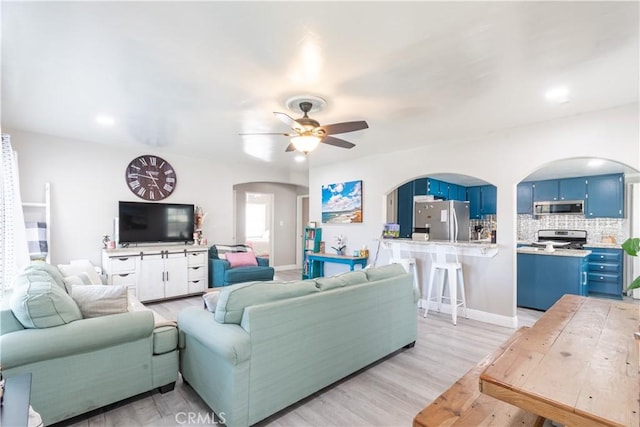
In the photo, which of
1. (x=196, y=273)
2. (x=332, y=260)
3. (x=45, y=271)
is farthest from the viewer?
(x=332, y=260)

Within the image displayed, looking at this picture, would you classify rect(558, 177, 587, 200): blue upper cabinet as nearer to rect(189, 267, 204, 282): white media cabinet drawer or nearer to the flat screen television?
rect(189, 267, 204, 282): white media cabinet drawer

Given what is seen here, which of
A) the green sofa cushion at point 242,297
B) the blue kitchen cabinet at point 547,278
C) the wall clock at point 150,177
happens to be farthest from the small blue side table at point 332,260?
the green sofa cushion at point 242,297

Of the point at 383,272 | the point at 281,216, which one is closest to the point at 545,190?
the point at 383,272

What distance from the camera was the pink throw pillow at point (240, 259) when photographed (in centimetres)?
541

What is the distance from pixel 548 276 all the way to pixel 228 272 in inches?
190

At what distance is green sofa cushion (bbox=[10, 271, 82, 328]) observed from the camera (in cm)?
187

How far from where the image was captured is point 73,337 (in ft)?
6.27

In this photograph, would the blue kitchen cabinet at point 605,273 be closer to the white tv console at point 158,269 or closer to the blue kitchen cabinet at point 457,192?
the blue kitchen cabinet at point 457,192

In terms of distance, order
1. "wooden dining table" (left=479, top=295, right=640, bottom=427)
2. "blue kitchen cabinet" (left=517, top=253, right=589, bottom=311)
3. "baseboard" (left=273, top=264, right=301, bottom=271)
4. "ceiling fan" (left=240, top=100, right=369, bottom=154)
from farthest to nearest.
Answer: "baseboard" (left=273, top=264, right=301, bottom=271) < "blue kitchen cabinet" (left=517, top=253, right=589, bottom=311) < "ceiling fan" (left=240, top=100, right=369, bottom=154) < "wooden dining table" (left=479, top=295, right=640, bottom=427)

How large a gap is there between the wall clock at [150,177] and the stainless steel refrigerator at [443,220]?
4376mm

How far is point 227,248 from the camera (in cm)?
586

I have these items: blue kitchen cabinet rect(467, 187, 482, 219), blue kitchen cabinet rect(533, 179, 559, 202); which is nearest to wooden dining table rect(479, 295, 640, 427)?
blue kitchen cabinet rect(533, 179, 559, 202)

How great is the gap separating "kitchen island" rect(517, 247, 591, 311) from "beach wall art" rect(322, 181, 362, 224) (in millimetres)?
2623

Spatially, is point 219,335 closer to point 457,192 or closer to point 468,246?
point 468,246
